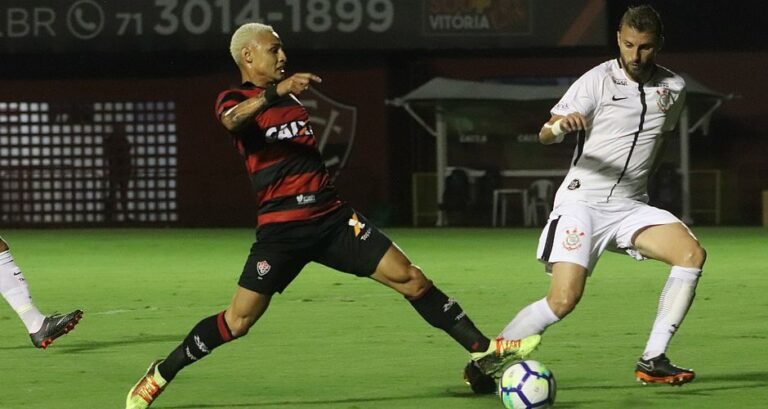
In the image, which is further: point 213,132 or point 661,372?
point 213,132

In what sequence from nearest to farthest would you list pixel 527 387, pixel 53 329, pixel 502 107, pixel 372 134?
pixel 527 387
pixel 53 329
pixel 502 107
pixel 372 134

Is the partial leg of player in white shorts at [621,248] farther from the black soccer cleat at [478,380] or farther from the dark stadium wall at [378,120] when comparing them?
the dark stadium wall at [378,120]

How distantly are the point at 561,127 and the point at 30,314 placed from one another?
4208 mm

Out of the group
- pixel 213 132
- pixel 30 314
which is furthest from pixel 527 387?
pixel 213 132

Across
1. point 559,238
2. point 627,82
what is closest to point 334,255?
point 559,238

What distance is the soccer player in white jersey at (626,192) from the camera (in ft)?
28.0

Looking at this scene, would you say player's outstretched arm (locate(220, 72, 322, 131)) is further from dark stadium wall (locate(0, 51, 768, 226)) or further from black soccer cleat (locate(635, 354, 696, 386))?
dark stadium wall (locate(0, 51, 768, 226))

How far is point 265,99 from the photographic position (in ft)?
25.7

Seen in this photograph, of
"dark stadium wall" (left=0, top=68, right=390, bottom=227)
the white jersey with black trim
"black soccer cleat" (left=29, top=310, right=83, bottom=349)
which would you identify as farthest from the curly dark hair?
"dark stadium wall" (left=0, top=68, right=390, bottom=227)

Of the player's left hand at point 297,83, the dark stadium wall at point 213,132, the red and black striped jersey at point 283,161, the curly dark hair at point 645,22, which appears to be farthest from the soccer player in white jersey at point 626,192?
the dark stadium wall at point 213,132

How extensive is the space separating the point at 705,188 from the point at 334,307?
56.0 feet

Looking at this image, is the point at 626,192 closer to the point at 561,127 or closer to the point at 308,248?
the point at 561,127

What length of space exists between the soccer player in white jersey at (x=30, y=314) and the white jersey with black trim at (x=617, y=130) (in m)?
3.53

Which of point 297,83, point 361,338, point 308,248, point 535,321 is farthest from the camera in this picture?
point 361,338
